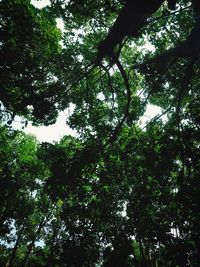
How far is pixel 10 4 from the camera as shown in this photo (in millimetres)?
11742

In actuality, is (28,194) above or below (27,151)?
below

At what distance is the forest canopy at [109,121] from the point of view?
6121mm

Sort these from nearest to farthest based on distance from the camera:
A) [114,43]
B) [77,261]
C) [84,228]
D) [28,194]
A: [114,43], [77,261], [84,228], [28,194]

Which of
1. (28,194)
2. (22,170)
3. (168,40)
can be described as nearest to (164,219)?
(168,40)

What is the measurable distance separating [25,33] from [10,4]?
4.42ft

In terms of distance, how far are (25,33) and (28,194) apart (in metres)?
22.9

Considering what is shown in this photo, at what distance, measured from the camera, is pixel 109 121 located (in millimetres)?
10711

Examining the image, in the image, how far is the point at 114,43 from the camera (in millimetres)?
4016

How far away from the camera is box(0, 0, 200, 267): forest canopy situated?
6.12 metres

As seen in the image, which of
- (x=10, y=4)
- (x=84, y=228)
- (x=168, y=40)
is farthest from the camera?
(x=10, y=4)

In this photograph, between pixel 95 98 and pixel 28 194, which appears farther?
pixel 28 194

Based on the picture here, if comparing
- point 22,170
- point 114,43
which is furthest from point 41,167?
point 114,43

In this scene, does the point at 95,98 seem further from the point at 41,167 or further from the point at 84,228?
the point at 41,167

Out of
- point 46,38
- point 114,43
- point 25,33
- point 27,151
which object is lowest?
point 114,43
